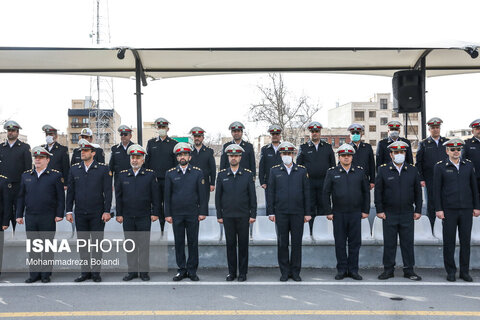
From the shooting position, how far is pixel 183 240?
654cm

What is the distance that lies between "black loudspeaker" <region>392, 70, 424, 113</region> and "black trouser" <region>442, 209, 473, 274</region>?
10.2 feet

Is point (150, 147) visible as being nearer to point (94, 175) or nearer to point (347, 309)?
point (94, 175)

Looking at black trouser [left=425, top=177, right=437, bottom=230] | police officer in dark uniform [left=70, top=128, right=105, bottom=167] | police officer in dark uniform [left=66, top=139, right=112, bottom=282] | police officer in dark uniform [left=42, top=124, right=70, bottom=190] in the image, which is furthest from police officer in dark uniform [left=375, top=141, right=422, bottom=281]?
police officer in dark uniform [left=42, top=124, right=70, bottom=190]

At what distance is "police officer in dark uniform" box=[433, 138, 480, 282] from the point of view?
249 inches

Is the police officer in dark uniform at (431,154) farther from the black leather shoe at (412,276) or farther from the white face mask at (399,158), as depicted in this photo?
the black leather shoe at (412,276)

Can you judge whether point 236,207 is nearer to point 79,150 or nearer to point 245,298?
point 245,298

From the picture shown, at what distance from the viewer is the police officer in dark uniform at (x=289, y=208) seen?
640cm

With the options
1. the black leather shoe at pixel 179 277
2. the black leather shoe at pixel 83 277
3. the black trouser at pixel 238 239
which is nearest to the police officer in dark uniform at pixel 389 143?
the black trouser at pixel 238 239

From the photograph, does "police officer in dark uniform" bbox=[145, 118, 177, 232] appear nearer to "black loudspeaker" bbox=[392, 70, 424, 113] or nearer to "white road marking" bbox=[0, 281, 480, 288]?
"white road marking" bbox=[0, 281, 480, 288]

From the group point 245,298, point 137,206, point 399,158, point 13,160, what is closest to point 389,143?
point 399,158

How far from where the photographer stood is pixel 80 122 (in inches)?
3767

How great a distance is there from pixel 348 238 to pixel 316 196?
148 cm
